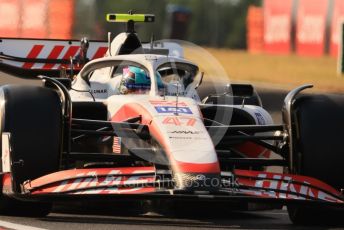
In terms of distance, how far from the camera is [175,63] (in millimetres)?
12562

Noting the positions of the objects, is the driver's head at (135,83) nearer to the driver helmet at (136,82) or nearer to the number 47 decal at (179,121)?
the driver helmet at (136,82)

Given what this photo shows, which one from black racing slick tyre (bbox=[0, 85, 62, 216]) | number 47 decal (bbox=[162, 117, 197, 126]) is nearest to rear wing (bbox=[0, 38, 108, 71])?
black racing slick tyre (bbox=[0, 85, 62, 216])

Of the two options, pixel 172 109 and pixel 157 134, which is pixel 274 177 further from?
pixel 172 109

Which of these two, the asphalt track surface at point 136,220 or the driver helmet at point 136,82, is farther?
the driver helmet at point 136,82

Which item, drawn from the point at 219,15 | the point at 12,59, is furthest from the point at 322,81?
the point at 219,15

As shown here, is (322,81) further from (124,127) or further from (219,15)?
(219,15)

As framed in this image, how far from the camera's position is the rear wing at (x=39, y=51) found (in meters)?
14.9

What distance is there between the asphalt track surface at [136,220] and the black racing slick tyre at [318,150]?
16 centimetres

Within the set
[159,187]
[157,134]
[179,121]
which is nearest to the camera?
[159,187]

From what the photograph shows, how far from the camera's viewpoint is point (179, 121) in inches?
403

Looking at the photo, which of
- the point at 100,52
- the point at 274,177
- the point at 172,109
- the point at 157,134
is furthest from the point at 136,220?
the point at 100,52

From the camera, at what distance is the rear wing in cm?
1494

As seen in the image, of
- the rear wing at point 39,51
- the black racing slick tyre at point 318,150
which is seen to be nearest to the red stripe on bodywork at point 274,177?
the black racing slick tyre at point 318,150

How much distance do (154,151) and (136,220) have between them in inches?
24.3
